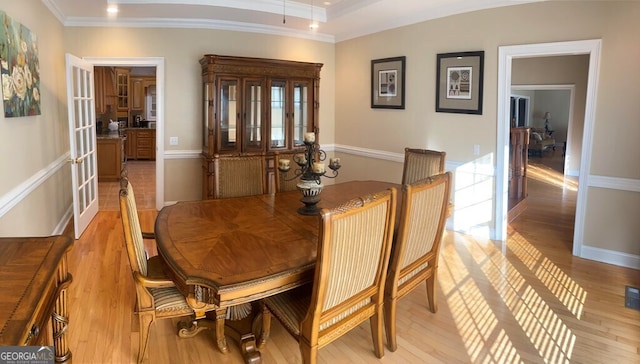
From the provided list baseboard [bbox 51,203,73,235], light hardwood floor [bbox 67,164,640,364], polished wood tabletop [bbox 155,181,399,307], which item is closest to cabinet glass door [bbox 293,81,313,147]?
light hardwood floor [bbox 67,164,640,364]

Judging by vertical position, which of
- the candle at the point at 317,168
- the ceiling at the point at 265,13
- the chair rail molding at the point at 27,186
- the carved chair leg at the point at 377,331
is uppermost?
the ceiling at the point at 265,13

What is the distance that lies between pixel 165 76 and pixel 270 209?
3277mm

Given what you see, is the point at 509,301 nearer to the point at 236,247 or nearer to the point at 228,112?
the point at 236,247

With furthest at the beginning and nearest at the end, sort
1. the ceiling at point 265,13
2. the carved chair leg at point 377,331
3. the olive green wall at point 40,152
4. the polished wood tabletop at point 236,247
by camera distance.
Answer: the ceiling at point 265,13
the olive green wall at point 40,152
the carved chair leg at point 377,331
the polished wood tabletop at point 236,247

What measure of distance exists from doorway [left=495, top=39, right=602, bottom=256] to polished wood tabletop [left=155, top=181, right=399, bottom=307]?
2.28 metres

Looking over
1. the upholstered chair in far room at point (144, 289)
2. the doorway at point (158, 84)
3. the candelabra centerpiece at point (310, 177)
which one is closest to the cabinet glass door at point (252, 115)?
the doorway at point (158, 84)

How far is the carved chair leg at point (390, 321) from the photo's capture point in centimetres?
238

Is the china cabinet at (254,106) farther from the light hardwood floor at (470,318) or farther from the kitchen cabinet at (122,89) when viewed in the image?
the kitchen cabinet at (122,89)

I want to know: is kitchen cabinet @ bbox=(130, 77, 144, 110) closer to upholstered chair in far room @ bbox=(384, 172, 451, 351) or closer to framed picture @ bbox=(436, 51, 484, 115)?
framed picture @ bbox=(436, 51, 484, 115)

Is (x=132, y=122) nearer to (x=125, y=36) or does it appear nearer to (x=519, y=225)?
(x=125, y=36)

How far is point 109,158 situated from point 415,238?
6.73m

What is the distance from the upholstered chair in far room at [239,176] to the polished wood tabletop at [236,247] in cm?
34

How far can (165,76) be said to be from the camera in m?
5.25

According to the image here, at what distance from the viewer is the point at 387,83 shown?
5391mm
